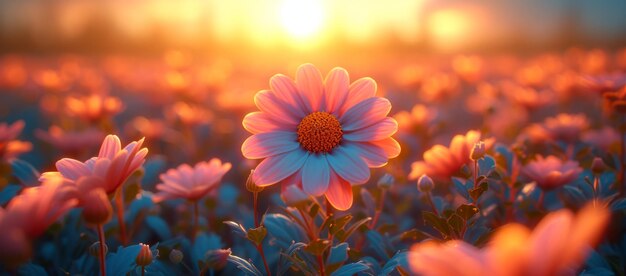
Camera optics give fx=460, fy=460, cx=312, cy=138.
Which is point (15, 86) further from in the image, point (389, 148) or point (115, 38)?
point (115, 38)

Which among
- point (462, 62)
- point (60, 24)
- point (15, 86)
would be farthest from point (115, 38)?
point (462, 62)

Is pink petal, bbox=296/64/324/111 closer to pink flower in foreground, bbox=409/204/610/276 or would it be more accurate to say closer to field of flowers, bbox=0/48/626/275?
field of flowers, bbox=0/48/626/275

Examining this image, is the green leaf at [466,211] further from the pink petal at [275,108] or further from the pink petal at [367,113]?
the pink petal at [275,108]

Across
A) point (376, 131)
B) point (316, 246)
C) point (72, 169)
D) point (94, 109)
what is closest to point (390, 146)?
point (376, 131)

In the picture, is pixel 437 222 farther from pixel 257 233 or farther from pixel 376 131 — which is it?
pixel 257 233

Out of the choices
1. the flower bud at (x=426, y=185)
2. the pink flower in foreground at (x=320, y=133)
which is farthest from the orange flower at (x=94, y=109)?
the flower bud at (x=426, y=185)

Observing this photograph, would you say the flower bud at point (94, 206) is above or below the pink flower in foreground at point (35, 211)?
below
